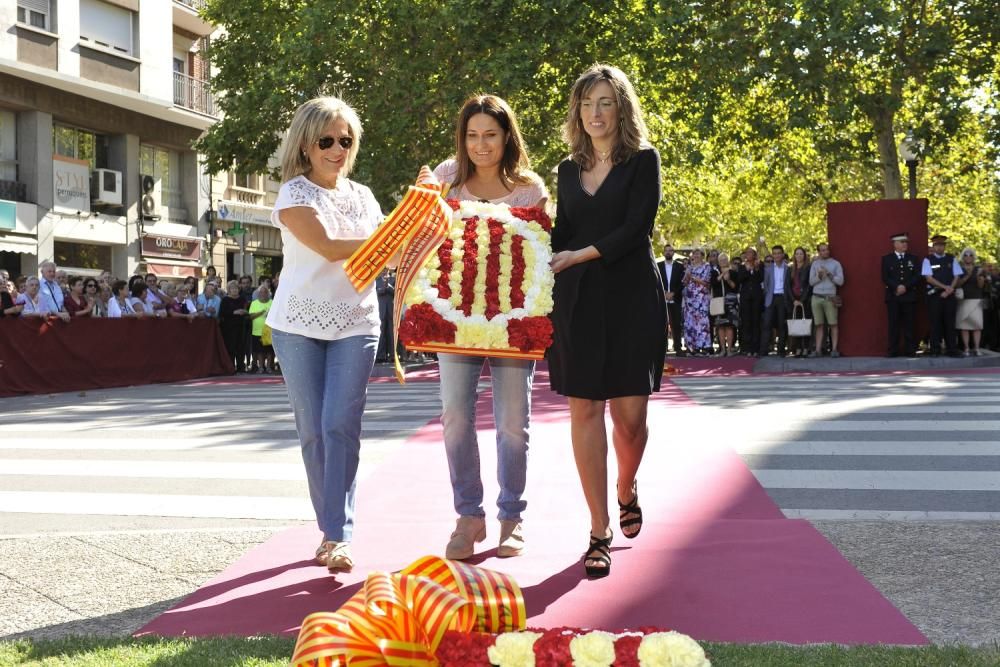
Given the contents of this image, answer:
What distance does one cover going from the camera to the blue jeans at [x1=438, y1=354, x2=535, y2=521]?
201 inches

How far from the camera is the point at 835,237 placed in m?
20.1

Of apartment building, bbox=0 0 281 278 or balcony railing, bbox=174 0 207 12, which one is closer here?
apartment building, bbox=0 0 281 278

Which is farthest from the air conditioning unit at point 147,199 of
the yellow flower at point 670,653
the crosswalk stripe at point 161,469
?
the yellow flower at point 670,653

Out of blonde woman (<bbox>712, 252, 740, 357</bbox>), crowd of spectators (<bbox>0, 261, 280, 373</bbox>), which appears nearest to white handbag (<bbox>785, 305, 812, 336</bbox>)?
blonde woman (<bbox>712, 252, 740, 357</bbox>)

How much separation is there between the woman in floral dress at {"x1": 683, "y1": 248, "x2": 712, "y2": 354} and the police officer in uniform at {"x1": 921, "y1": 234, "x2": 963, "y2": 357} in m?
3.95

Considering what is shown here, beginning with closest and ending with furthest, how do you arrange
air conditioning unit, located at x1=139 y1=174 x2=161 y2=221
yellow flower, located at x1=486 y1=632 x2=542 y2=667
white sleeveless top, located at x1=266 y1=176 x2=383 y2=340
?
1. yellow flower, located at x1=486 y1=632 x2=542 y2=667
2. white sleeveless top, located at x1=266 y1=176 x2=383 y2=340
3. air conditioning unit, located at x1=139 y1=174 x2=161 y2=221

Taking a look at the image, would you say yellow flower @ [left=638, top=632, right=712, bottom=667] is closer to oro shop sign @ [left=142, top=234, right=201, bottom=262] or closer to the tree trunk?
the tree trunk

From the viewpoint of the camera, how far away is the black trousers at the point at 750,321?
831 inches

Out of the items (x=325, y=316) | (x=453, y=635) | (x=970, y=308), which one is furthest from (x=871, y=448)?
(x=970, y=308)

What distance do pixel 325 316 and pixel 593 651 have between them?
240 cm

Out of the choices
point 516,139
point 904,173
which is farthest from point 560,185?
point 904,173

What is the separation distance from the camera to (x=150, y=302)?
19.8m

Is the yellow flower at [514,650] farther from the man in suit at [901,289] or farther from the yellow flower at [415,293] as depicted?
the man in suit at [901,289]

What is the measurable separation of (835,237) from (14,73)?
61.8ft
